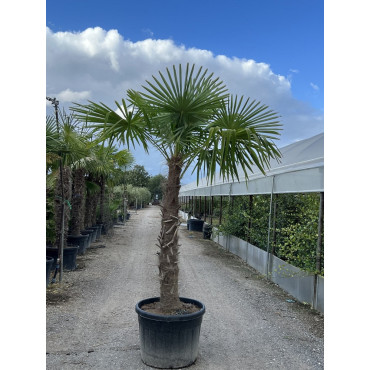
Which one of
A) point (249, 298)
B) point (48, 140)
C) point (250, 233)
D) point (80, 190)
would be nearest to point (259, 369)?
point (249, 298)

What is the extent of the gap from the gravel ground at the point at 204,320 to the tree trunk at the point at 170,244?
0.71 m

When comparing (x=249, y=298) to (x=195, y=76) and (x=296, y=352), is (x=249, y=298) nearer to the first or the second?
(x=296, y=352)

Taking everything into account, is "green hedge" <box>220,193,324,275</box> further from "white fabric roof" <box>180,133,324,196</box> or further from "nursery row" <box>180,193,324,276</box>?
"white fabric roof" <box>180,133,324,196</box>

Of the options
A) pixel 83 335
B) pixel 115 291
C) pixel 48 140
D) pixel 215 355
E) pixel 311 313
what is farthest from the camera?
pixel 115 291

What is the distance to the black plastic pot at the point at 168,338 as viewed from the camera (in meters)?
3.76

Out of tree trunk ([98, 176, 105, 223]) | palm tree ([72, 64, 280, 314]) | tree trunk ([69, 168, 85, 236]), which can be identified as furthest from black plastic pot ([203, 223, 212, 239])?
palm tree ([72, 64, 280, 314])

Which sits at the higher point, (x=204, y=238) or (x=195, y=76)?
(x=195, y=76)

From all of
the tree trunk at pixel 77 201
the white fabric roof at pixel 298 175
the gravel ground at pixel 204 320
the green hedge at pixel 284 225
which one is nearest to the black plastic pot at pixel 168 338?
the gravel ground at pixel 204 320

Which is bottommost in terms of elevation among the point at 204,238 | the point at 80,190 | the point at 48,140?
the point at 204,238

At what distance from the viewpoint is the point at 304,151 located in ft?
26.3

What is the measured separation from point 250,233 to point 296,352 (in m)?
5.91

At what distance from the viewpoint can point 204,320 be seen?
17.6 ft

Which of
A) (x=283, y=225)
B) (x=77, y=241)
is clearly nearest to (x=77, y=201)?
(x=77, y=241)

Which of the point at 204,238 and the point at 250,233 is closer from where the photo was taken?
the point at 250,233
